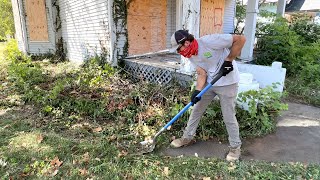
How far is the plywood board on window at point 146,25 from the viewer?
20.5 feet

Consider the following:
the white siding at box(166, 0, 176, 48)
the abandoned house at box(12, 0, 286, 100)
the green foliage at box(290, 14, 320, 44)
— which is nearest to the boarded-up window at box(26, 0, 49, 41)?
the abandoned house at box(12, 0, 286, 100)

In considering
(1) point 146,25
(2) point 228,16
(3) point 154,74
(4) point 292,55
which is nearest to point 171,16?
(1) point 146,25

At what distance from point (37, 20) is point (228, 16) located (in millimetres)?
7938

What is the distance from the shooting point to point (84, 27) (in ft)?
23.9

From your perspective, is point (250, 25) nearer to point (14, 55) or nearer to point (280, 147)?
point (280, 147)

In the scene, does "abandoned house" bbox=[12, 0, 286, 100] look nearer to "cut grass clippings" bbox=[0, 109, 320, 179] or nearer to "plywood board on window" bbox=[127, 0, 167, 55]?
"plywood board on window" bbox=[127, 0, 167, 55]

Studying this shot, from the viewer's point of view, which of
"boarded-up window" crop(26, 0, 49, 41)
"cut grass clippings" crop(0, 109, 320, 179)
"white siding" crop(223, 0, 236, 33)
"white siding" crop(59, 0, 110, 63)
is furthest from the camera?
"white siding" crop(223, 0, 236, 33)

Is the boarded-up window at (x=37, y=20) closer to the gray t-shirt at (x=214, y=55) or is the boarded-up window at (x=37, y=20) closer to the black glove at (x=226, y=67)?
the gray t-shirt at (x=214, y=55)

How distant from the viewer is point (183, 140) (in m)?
3.15

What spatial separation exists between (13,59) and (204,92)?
7.88m

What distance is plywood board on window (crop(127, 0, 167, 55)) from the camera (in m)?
6.25

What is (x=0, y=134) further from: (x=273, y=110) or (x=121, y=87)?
(x=273, y=110)

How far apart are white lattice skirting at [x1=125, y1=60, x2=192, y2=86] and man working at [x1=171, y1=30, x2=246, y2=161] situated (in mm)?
2003

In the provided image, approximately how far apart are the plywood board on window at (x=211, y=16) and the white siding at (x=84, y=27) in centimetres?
353
